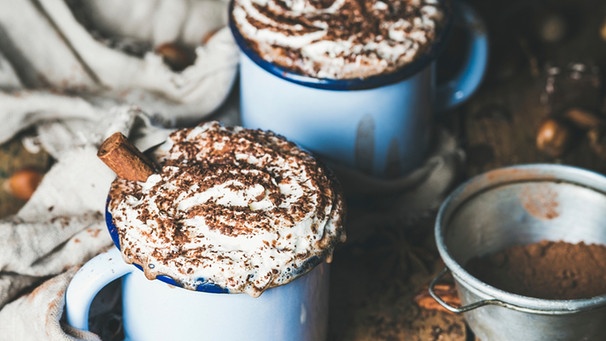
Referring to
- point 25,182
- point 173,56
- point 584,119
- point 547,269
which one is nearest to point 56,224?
point 25,182

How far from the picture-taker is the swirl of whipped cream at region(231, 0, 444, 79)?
4.61 ft

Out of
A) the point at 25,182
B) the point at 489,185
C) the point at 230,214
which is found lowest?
the point at 25,182

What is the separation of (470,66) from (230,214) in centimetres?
68

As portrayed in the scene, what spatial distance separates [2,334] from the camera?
130 centimetres

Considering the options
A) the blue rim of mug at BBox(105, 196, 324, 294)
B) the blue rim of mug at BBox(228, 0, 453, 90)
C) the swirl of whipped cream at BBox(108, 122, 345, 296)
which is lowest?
the blue rim of mug at BBox(105, 196, 324, 294)

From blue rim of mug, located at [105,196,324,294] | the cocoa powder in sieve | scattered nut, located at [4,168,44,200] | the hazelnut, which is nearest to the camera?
blue rim of mug, located at [105,196,324,294]

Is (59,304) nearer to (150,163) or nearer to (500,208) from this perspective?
(150,163)

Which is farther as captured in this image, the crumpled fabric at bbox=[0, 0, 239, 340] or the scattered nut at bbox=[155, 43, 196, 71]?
the scattered nut at bbox=[155, 43, 196, 71]

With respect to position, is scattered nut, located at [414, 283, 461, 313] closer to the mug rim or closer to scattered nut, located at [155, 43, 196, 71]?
the mug rim

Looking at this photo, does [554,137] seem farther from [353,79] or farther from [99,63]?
[99,63]

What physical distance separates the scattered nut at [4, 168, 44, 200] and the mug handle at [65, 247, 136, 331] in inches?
15.6

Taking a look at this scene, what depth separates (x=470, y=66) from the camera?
165cm

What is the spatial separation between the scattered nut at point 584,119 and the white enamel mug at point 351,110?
1.01 feet

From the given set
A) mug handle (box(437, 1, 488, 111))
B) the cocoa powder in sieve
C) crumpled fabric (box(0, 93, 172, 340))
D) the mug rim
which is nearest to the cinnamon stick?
crumpled fabric (box(0, 93, 172, 340))
